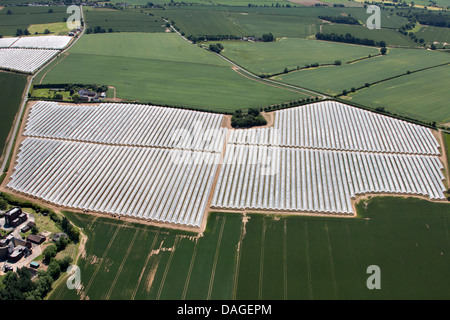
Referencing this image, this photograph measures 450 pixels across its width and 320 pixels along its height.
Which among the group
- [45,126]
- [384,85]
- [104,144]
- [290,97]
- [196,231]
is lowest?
[196,231]

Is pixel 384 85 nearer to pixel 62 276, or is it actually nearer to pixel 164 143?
pixel 164 143

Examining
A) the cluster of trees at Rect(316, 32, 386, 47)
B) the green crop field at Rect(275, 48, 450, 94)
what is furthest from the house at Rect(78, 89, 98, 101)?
the cluster of trees at Rect(316, 32, 386, 47)

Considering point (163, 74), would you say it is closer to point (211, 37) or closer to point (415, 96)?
point (211, 37)

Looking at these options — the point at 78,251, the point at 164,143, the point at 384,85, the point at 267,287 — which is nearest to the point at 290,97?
the point at 384,85

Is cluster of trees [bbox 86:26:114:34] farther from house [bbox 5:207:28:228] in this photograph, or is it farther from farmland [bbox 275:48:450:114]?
house [bbox 5:207:28:228]

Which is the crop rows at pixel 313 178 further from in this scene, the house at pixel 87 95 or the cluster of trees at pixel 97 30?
the cluster of trees at pixel 97 30

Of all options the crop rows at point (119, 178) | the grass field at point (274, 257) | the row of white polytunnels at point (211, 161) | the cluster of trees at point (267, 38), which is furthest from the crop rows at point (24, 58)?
the cluster of trees at point (267, 38)
